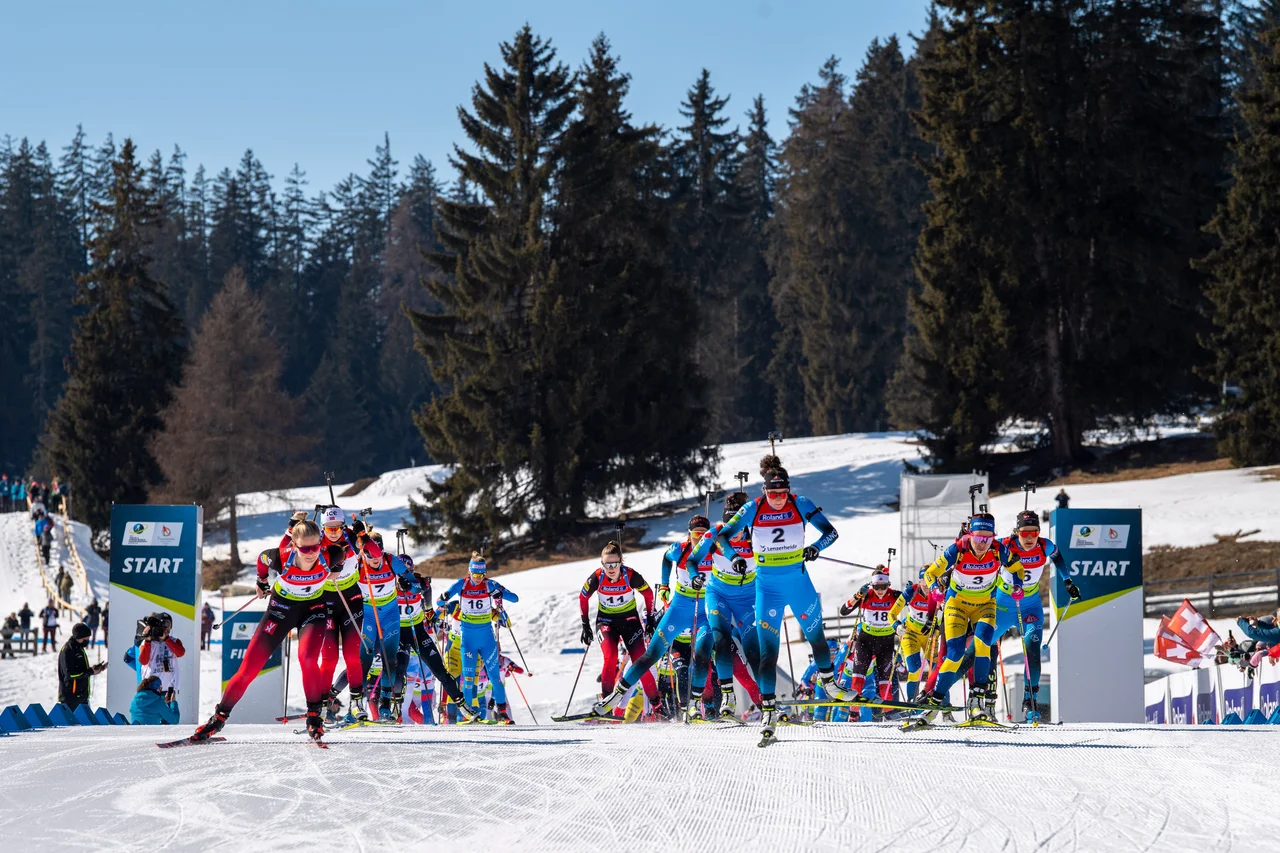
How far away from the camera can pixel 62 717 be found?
42.4ft

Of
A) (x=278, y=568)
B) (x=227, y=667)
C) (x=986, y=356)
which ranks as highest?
(x=986, y=356)

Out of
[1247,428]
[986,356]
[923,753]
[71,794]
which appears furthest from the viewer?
[986,356]

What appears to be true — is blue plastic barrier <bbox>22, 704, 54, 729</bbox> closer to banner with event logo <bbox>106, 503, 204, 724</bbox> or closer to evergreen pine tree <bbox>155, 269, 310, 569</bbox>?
banner with event logo <bbox>106, 503, 204, 724</bbox>

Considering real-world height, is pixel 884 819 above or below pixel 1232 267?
below

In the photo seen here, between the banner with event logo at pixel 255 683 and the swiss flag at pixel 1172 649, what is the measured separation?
40.8 feet

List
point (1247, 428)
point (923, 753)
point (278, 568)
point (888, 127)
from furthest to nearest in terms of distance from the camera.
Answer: point (888, 127) < point (1247, 428) < point (278, 568) < point (923, 753)

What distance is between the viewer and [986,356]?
133ft

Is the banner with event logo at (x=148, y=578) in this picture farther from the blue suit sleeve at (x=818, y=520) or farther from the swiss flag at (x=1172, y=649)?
the swiss flag at (x=1172, y=649)

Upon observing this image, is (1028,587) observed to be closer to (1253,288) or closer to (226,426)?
(1253,288)

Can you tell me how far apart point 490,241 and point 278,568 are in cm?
3322

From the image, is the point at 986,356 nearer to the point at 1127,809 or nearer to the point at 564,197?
the point at 564,197

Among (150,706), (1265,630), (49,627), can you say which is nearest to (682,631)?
(150,706)

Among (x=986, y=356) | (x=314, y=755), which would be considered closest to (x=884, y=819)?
(x=314, y=755)

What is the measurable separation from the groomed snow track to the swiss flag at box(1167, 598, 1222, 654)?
9432mm
